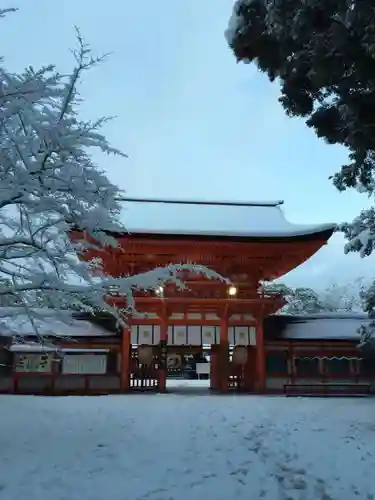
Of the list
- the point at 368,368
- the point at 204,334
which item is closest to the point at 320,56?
the point at 204,334

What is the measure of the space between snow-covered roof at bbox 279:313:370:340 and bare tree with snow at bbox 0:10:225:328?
1312 centimetres

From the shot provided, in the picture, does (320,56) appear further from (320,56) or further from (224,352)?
(224,352)

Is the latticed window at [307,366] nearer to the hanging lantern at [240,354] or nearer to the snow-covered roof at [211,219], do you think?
the hanging lantern at [240,354]

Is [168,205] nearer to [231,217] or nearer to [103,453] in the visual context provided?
[231,217]

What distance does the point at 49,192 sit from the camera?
6.49m

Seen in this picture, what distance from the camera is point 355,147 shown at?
6660 mm

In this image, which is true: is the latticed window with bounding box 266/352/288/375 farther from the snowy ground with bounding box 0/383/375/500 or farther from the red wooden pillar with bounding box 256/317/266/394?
the snowy ground with bounding box 0/383/375/500

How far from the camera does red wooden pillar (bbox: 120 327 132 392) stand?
57.1 feet

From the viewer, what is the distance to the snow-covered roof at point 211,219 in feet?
57.4

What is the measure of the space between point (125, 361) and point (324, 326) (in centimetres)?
807

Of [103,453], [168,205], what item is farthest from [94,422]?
[168,205]

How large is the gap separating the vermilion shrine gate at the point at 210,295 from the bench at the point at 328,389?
3.58 feet

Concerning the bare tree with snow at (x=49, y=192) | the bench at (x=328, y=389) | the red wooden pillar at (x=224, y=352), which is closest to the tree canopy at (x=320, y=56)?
the bare tree with snow at (x=49, y=192)

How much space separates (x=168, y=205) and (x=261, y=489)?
18415 mm
